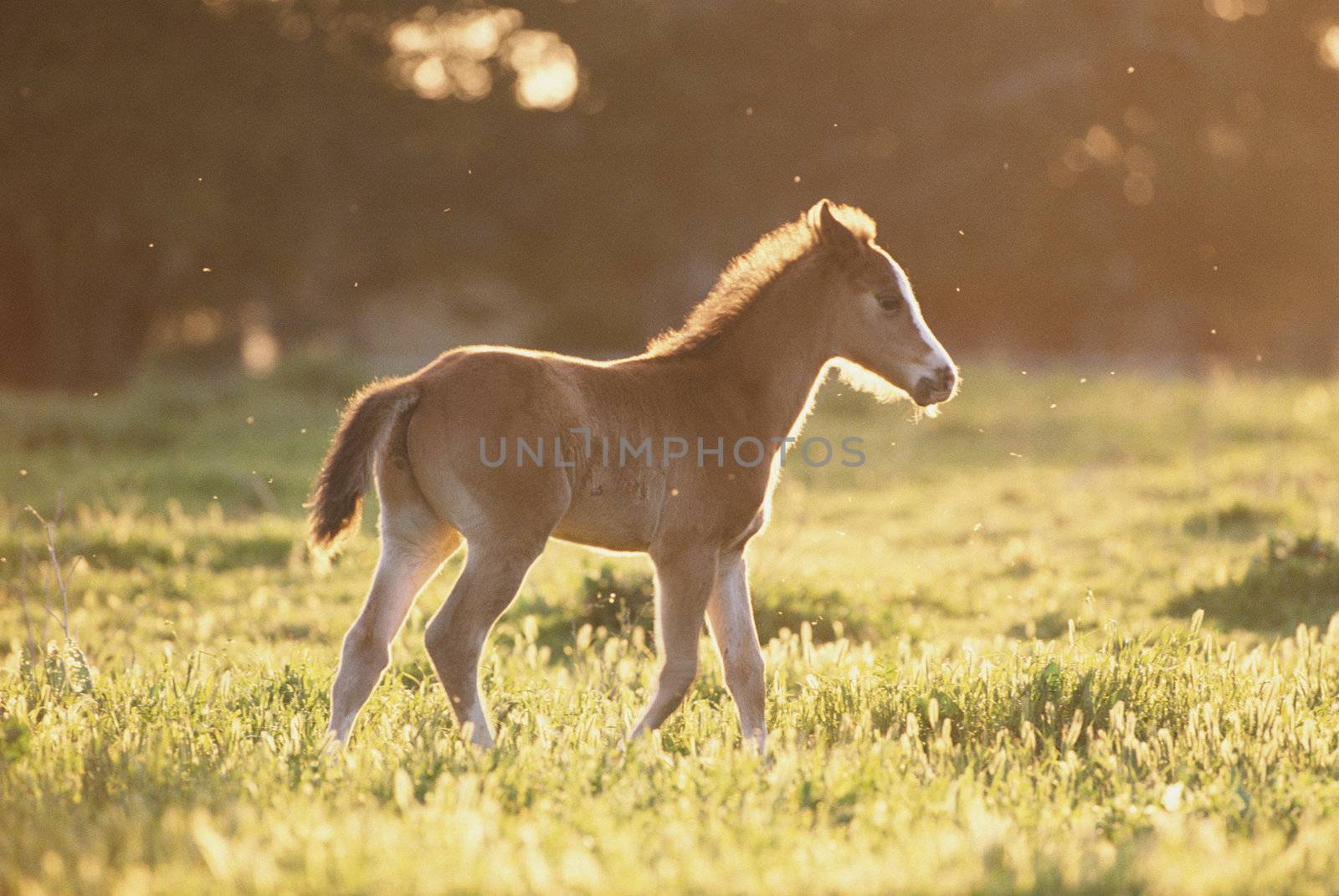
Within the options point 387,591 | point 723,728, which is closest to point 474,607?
point 387,591

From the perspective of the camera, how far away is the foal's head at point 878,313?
19.5 feet

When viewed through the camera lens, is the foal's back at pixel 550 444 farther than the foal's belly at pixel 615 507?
No

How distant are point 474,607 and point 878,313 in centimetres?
215

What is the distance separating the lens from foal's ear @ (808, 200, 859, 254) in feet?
19.3

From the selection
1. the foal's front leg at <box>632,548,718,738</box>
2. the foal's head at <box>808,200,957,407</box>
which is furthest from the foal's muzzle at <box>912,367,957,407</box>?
the foal's front leg at <box>632,548,718,738</box>

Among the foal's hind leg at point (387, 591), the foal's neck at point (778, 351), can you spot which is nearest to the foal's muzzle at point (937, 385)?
the foal's neck at point (778, 351)

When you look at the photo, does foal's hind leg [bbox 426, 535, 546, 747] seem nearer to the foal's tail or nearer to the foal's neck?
the foal's tail

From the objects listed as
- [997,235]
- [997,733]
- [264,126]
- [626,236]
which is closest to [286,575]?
[997,733]

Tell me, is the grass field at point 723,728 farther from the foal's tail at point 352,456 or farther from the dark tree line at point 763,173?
the dark tree line at point 763,173

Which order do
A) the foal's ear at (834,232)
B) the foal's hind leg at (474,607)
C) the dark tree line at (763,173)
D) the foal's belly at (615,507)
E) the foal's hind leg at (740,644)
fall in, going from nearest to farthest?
the foal's hind leg at (474,607) → the foal's belly at (615,507) → the foal's hind leg at (740,644) → the foal's ear at (834,232) → the dark tree line at (763,173)

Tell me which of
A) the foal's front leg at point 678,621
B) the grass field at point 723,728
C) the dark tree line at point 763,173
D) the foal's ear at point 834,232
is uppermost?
the dark tree line at point 763,173

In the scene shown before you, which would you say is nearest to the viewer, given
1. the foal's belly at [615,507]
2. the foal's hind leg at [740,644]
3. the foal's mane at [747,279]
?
the foal's belly at [615,507]

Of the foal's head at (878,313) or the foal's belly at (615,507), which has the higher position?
the foal's head at (878,313)

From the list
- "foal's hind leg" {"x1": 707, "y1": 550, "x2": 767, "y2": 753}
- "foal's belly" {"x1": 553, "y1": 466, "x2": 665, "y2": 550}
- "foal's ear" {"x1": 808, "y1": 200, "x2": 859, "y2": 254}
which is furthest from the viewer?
"foal's ear" {"x1": 808, "y1": 200, "x2": 859, "y2": 254}
